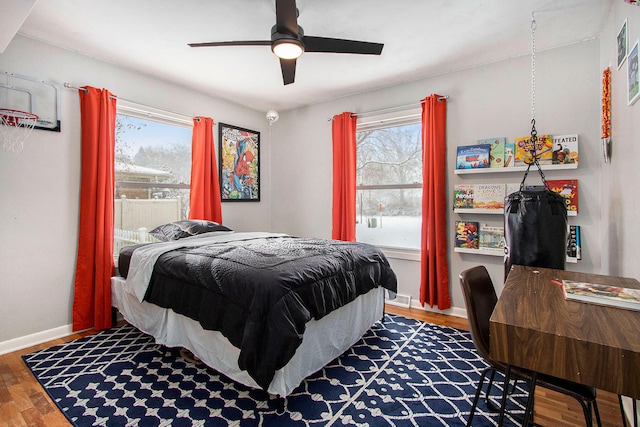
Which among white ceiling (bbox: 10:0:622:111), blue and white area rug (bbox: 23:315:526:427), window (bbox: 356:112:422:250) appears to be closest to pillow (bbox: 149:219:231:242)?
blue and white area rug (bbox: 23:315:526:427)

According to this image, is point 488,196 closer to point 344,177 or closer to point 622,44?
point 622,44

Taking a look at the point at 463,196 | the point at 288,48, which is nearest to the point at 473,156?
the point at 463,196

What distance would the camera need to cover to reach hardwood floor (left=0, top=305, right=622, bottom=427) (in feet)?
5.63

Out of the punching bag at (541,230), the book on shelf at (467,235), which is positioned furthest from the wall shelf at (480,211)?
the punching bag at (541,230)

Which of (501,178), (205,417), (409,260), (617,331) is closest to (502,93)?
(501,178)

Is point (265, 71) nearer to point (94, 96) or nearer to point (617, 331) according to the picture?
point (94, 96)

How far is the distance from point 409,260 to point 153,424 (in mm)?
2828

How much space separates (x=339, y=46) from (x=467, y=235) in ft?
7.24

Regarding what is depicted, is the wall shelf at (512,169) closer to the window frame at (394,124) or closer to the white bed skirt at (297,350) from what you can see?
the window frame at (394,124)

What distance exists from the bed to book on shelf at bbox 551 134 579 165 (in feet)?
5.77

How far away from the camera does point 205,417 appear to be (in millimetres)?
1744

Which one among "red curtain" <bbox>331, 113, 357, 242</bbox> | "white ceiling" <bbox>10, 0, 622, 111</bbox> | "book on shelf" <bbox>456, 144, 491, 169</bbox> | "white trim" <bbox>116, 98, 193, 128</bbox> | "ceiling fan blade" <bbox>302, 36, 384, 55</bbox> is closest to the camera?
"ceiling fan blade" <bbox>302, 36, 384, 55</bbox>

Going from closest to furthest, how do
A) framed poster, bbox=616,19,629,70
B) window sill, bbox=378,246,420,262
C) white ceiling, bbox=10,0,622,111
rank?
framed poster, bbox=616,19,629,70 < white ceiling, bbox=10,0,622,111 < window sill, bbox=378,246,420,262

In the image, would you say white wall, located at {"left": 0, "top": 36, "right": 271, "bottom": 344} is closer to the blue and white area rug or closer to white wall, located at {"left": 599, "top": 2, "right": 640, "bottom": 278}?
the blue and white area rug
